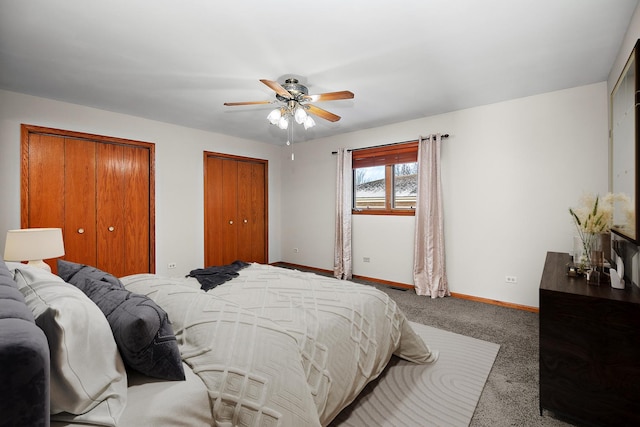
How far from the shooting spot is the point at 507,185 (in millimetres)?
3641

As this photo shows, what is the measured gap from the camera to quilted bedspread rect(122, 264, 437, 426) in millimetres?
1168

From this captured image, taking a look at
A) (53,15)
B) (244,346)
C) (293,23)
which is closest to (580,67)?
(293,23)

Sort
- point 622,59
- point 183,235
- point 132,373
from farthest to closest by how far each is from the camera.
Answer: point 183,235 → point 622,59 → point 132,373

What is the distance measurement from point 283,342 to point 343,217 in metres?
3.70

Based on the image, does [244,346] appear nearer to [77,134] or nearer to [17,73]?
[17,73]

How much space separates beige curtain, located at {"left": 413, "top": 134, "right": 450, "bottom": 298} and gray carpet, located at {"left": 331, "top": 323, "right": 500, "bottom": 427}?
1.47m

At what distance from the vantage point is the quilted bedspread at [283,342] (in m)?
1.17

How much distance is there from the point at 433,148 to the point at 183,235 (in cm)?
400

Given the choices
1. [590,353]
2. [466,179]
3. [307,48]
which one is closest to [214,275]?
[307,48]

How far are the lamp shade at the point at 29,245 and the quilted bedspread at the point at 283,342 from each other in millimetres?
1117

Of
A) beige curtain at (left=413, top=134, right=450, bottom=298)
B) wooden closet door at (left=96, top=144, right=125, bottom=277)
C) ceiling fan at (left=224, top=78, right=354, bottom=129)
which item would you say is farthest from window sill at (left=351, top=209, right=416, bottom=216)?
wooden closet door at (left=96, top=144, right=125, bottom=277)

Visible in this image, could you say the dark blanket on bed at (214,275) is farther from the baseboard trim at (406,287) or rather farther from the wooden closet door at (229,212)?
the baseboard trim at (406,287)

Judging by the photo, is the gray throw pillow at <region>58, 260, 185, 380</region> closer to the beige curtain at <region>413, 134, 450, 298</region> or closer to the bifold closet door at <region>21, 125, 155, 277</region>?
the bifold closet door at <region>21, 125, 155, 277</region>

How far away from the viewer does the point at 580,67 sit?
276 cm
